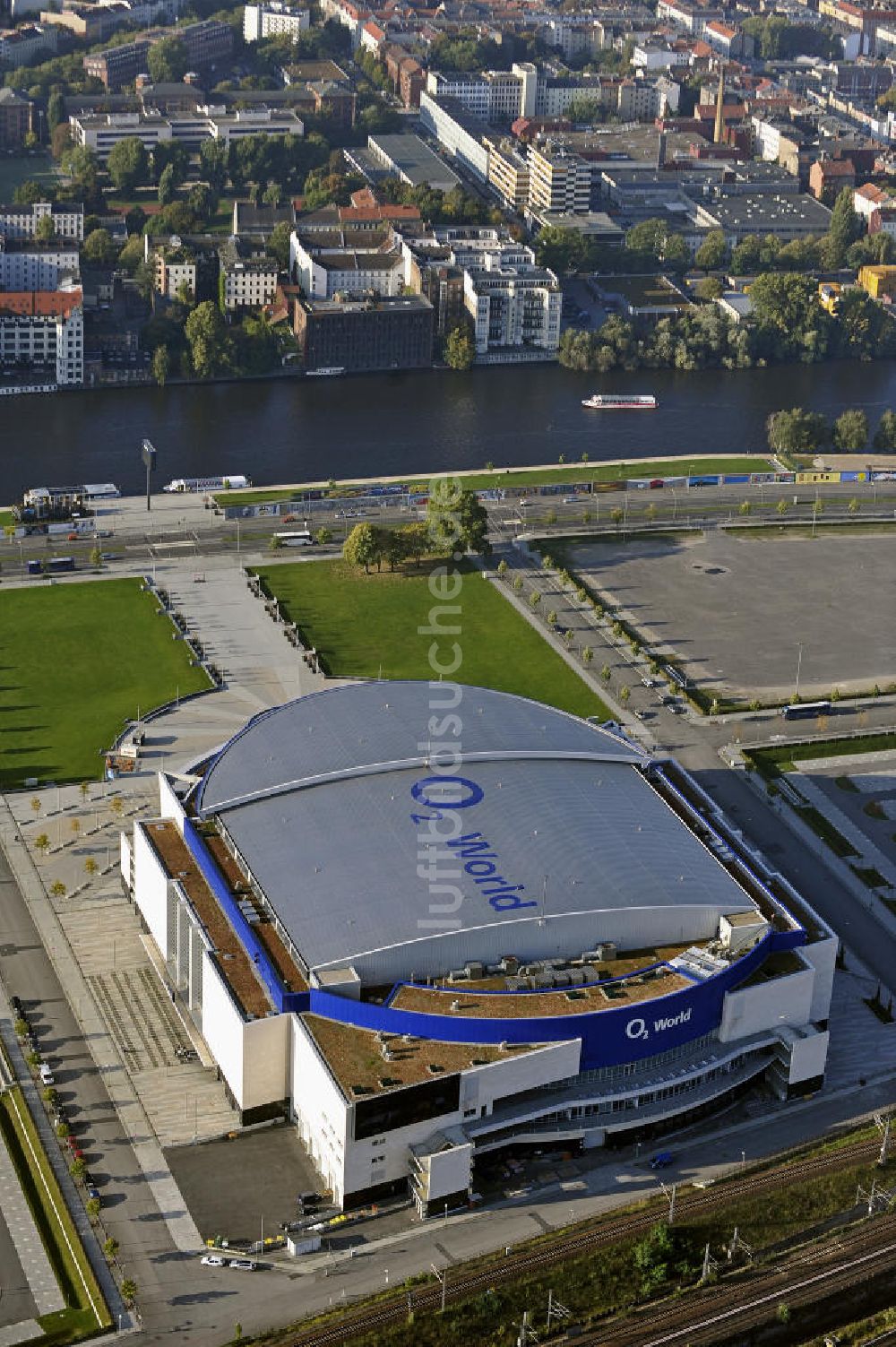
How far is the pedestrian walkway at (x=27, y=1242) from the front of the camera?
65.2m

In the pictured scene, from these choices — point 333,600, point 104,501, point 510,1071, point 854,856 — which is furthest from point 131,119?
point 510,1071

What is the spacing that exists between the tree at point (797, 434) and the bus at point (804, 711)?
38104 millimetres

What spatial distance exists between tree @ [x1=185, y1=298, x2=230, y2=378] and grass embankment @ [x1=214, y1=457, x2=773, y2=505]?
20.6m

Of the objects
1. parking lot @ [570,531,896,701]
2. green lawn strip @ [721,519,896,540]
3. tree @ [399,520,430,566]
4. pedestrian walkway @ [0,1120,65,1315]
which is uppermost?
tree @ [399,520,430,566]

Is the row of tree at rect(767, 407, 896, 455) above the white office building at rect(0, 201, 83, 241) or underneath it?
underneath

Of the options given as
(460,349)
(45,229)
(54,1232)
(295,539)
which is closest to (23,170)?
(45,229)

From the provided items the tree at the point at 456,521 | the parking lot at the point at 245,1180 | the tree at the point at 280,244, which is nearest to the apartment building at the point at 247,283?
the tree at the point at 280,244

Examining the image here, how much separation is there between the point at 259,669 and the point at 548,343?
193 ft

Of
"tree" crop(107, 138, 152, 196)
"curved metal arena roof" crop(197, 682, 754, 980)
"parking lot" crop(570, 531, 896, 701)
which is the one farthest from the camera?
"tree" crop(107, 138, 152, 196)

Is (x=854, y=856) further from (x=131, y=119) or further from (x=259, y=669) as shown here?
(x=131, y=119)

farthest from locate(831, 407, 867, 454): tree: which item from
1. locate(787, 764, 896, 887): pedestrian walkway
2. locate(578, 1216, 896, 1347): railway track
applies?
locate(578, 1216, 896, 1347): railway track

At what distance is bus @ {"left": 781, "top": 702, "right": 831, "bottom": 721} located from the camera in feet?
346

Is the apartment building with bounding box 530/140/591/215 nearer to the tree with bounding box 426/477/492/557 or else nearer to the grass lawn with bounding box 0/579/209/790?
the tree with bounding box 426/477/492/557

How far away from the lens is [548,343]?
157875mm
